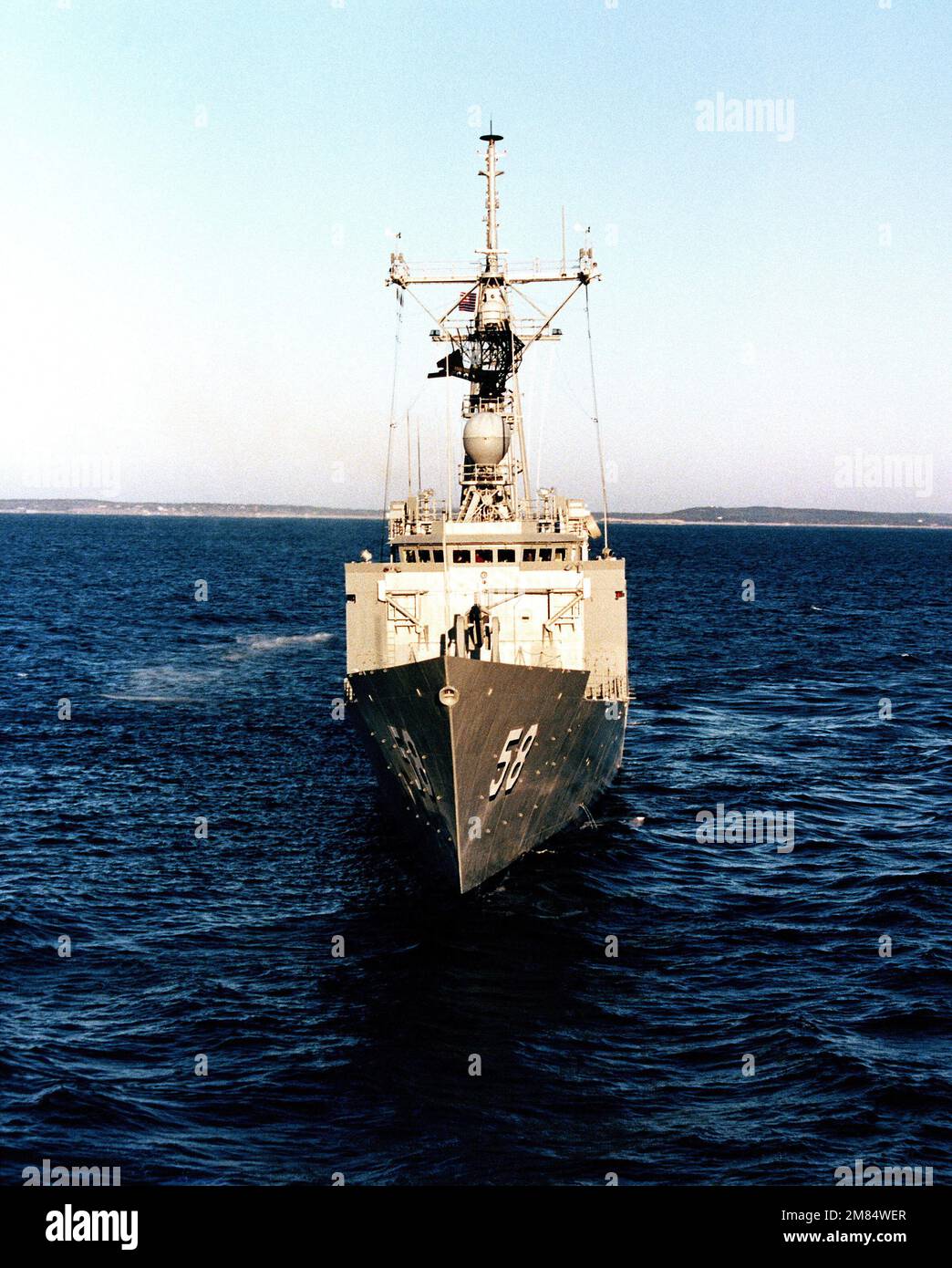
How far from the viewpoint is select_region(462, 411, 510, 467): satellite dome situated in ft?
92.4

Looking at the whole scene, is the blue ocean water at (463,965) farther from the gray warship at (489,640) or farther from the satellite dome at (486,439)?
the satellite dome at (486,439)

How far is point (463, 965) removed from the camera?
19.0m

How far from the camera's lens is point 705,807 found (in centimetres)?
2878

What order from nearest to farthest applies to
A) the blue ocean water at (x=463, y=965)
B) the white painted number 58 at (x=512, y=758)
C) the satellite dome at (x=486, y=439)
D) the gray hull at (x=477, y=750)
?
the blue ocean water at (x=463, y=965)
the gray hull at (x=477, y=750)
the white painted number 58 at (x=512, y=758)
the satellite dome at (x=486, y=439)

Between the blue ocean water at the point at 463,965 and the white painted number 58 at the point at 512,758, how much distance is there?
2.39m

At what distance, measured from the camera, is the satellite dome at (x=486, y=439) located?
2816 cm

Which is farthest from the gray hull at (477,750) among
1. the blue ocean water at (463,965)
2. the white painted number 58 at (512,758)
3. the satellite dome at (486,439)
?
the satellite dome at (486,439)

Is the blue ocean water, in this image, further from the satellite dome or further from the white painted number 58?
the satellite dome

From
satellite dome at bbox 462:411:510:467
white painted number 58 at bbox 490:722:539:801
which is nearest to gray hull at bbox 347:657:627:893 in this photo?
white painted number 58 at bbox 490:722:539:801

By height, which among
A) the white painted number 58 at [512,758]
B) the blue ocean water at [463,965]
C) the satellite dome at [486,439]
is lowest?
the blue ocean water at [463,965]

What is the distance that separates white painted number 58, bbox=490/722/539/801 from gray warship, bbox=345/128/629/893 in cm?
4

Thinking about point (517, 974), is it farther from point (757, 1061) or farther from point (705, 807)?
point (705, 807)

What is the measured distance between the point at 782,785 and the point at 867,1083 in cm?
1593
